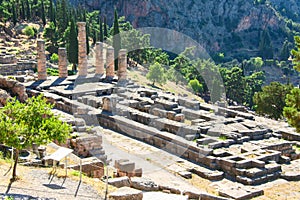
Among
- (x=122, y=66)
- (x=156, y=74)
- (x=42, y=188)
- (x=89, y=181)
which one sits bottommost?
(x=156, y=74)

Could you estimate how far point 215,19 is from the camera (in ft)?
396

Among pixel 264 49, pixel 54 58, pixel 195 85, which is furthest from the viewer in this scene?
pixel 264 49

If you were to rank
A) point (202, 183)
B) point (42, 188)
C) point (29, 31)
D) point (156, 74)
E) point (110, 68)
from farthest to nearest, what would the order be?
point (29, 31)
point (156, 74)
point (110, 68)
point (202, 183)
point (42, 188)

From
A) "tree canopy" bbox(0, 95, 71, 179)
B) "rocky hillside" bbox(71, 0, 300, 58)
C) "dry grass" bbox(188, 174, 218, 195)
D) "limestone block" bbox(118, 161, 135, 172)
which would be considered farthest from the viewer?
"rocky hillside" bbox(71, 0, 300, 58)

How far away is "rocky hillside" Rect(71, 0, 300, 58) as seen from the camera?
110 meters

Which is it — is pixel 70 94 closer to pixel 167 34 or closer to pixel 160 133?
pixel 160 133

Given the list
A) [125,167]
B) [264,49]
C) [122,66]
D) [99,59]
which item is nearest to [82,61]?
[99,59]

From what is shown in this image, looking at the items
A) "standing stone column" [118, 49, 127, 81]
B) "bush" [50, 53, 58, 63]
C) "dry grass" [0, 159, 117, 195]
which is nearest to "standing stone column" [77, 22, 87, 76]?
"standing stone column" [118, 49, 127, 81]

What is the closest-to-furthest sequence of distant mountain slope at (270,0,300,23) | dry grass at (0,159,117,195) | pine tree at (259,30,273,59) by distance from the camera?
1. dry grass at (0,159,117,195)
2. pine tree at (259,30,273,59)
3. distant mountain slope at (270,0,300,23)

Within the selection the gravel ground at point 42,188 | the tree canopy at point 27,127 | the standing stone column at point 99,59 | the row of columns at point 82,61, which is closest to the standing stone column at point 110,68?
the row of columns at point 82,61

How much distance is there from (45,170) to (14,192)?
9.27 ft

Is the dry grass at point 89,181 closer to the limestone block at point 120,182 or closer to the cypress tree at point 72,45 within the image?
the limestone block at point 120,182

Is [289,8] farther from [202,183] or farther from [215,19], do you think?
[202,183]

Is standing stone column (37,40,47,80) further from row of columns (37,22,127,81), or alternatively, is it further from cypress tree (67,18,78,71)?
cypress tree (67,18,78,71)
